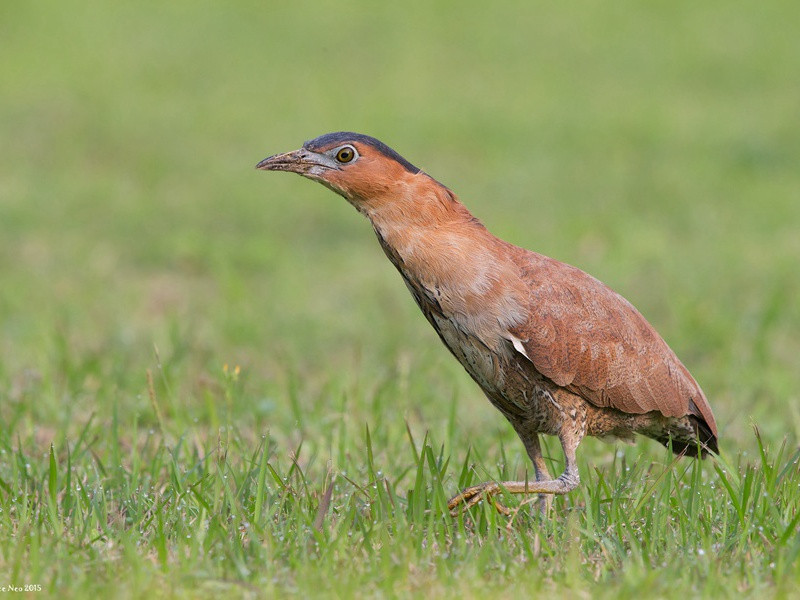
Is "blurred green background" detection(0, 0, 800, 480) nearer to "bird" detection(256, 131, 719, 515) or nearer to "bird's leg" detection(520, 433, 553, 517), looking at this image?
"bird's leg" detection(520, 433, 553, 517)

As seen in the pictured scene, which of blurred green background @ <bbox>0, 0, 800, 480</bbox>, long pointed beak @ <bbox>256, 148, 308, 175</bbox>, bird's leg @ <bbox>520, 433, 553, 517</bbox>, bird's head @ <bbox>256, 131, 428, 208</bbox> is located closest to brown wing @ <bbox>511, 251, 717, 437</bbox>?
bird's leg @ <bbox>520, 433, 553, 517</bbox>

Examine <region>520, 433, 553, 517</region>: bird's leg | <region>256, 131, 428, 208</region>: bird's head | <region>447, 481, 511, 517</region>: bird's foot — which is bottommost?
<region>447, 481, 511, 517</region>: bird's foot

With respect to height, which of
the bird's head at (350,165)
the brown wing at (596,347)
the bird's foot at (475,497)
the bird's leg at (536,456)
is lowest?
the bird's foot at (475,497)

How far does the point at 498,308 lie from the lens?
421 centimetres

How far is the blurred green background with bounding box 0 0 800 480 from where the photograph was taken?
6.84 meters

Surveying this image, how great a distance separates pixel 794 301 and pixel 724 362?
4.61 feet

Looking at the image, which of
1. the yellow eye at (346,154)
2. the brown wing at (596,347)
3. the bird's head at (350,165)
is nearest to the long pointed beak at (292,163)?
the bird's head at (350,165)

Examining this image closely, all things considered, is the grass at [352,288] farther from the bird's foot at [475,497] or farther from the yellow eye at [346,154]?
the yellow eye at [346,154]

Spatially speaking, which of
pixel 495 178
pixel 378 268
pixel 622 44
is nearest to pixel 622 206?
pixel 495 178

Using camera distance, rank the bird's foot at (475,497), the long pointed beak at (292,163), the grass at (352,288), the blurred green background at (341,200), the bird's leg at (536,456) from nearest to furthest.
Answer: the grass at (352,288)
the bird's foot at (475,497)
the long pointed beak at (292,163)
the bird's leg at (536,456)
the blurred green background at (341,200)

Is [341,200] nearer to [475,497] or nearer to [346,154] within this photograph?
[346,154]

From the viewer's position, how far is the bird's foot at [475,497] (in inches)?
163

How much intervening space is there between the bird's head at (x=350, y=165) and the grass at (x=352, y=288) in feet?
3.12

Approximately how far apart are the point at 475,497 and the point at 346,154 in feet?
4.24
